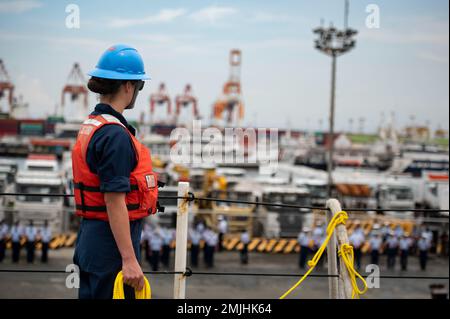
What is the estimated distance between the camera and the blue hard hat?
2244mm

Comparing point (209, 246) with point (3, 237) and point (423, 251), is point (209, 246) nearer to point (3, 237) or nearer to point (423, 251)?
point (3, 237)

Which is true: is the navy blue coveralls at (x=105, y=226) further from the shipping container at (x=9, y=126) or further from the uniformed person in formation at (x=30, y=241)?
the shipping container at (x=9, y=126)

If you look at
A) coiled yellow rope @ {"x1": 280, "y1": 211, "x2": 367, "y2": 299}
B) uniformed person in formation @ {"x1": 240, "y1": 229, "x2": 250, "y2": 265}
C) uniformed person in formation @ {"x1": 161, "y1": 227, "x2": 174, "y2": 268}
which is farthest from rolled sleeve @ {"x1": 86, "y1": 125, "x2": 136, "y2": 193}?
uniformed person in formation @ {"x1": 240, "y1": 229, "x2": 250, "y2": 265}

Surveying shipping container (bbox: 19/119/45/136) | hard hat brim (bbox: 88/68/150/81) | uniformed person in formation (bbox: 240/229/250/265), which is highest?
hard hat brim (bbox: 88/68/150/81)

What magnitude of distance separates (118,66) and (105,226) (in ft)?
1.88

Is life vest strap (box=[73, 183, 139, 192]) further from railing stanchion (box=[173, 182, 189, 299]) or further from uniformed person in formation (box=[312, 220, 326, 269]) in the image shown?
uniformed person in formation (box=[312, 220, 326, 269])

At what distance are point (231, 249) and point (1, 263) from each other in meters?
6.86

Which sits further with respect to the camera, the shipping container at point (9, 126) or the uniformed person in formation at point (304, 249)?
the shipping container at point (9, 126)

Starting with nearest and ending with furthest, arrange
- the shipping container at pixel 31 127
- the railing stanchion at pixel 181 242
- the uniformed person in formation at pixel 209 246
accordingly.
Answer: the railing stanchion at pixel 181 242 → the uniformed person in formation at pixel 209 246 → the shipping container at pixel 31 127

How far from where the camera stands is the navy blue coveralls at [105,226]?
2078 millimetres

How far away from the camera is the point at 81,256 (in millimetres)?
2221

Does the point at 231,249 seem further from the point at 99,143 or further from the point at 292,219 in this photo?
the point at 99,143

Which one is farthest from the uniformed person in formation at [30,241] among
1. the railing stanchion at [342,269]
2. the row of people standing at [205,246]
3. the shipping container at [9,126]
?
the shipping container at [9,126]
